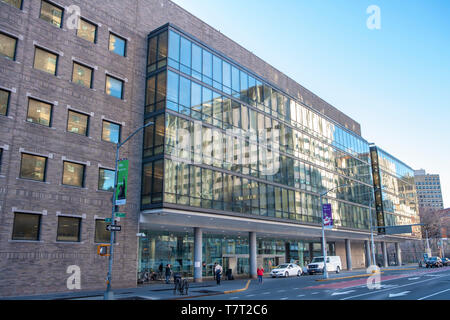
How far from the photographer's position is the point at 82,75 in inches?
1117

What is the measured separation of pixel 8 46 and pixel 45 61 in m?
2.48

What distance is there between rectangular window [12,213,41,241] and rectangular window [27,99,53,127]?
6436 millimetres

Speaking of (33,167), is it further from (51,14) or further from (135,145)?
(51,14)

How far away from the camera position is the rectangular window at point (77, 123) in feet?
88.7

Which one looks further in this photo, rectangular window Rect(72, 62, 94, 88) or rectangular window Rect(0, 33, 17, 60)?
rectangular window Rect(72, 62, 94, 88)

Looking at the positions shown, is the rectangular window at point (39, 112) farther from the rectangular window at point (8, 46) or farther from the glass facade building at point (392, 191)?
the glass facade building at point (392, 191)

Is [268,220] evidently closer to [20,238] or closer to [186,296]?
[186,296]

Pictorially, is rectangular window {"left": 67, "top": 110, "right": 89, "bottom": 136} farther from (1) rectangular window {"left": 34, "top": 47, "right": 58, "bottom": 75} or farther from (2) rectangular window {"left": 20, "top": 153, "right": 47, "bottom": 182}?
(1) rectangular window {"left": 34, "top": 47, "right": 58, "bottom": 75}

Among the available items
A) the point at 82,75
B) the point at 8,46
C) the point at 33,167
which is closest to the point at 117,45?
the point at 82,75

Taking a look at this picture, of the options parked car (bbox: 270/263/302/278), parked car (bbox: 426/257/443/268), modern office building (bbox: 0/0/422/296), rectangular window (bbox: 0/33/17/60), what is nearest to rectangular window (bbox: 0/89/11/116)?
modern office building (bbox: 0/0/422/296)

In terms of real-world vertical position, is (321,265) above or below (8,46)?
below

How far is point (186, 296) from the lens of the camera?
21969 millimetres

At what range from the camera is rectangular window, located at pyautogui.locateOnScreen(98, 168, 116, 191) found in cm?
2816
